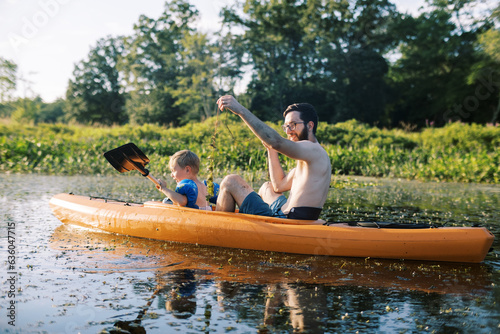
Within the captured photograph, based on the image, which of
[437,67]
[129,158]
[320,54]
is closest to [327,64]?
[320,54]

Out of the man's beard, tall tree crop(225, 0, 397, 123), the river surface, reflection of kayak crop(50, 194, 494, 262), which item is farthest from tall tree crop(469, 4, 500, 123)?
the man's beard

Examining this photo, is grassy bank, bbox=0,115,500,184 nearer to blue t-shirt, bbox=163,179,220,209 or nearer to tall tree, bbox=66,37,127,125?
blue t-shirt, bbox=163,179,220,209

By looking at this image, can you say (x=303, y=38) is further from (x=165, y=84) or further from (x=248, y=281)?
(x=248, y=281)

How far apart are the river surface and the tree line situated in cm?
2694

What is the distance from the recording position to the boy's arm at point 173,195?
462 cm

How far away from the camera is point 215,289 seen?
331 cm

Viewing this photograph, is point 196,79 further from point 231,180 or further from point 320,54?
point 231,180

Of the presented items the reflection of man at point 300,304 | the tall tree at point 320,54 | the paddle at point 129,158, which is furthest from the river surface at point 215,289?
the tall tree at point 320,54

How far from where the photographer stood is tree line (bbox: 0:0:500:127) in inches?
1209

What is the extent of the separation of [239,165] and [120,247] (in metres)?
8.38

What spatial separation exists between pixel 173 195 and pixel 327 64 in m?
29.0

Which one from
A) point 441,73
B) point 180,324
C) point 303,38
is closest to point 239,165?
point 180,324

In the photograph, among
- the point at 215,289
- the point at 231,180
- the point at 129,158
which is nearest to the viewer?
the point at 215,289

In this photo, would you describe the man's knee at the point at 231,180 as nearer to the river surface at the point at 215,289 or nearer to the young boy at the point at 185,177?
the young boy at the point at 185,177
